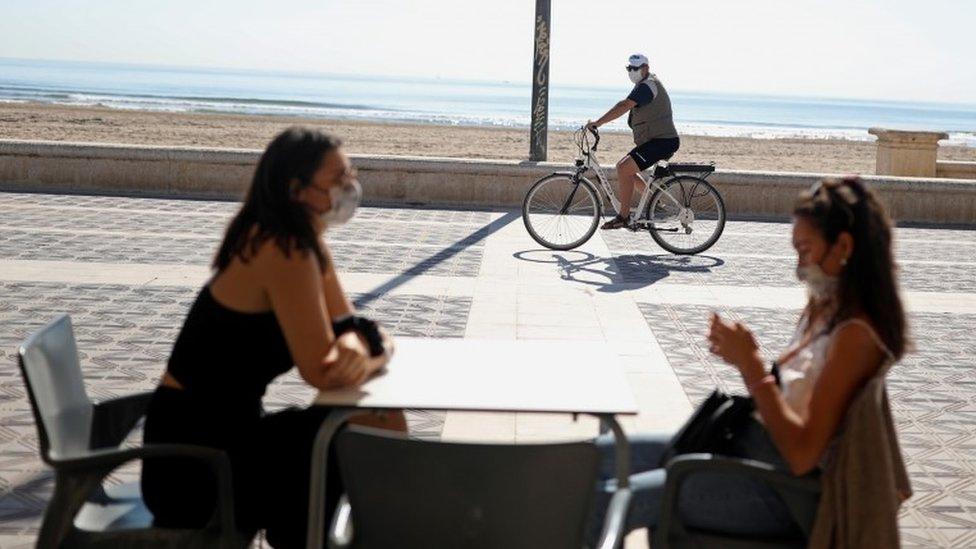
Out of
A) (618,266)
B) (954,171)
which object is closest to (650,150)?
(618,266)

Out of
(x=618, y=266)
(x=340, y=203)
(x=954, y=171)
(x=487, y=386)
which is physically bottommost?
(x=618, y=266)

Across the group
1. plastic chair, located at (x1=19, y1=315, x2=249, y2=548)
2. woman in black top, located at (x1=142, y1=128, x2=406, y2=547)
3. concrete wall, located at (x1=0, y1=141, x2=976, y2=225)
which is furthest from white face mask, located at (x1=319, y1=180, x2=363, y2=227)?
concrete wall, located at (x1=0, y1=141, x2=976, y2=225)

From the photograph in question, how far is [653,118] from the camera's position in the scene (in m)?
12.0

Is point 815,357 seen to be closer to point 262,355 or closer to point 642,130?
point 262,355

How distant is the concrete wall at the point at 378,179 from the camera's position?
595 inches

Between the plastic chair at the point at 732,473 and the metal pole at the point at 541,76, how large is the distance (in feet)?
43.9

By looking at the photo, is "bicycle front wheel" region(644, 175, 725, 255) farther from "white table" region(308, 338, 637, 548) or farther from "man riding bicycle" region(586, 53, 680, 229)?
"white table" region(308, 338, 637, 548)

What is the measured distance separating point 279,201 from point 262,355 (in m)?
0.41

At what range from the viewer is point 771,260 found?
1163 cm

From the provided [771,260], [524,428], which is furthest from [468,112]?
[524,428]

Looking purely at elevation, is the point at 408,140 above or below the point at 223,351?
below

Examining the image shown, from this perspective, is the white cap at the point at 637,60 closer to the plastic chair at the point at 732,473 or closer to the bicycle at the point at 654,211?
the bicycle at the point at 654,211

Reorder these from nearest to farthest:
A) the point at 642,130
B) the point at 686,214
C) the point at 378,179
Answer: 1. the point at 686,214
2. the point at 642,130
3. the point at 378,179

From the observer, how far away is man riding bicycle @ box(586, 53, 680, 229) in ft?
39.3
